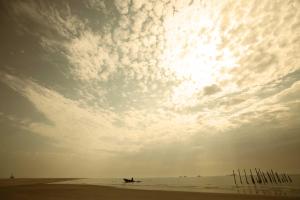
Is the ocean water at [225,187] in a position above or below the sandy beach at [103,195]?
above

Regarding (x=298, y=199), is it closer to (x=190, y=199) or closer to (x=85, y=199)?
(x=190, y=199)

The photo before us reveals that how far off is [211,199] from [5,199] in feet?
69.9

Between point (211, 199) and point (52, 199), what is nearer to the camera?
point (52, 199)

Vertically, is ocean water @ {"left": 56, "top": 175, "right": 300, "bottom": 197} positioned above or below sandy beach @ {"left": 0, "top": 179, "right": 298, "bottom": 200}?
above

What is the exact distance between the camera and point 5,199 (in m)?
16.6

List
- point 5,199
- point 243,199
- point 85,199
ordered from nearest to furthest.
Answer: point 5,199
point 85,199
point 243,199

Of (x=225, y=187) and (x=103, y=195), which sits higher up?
(x=225, y=187)

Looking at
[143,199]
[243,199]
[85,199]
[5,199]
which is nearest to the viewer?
[5,199]

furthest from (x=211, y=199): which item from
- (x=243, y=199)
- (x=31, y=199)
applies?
(x=31, y=199)

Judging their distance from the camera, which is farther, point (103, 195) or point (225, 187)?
point (225, 187)

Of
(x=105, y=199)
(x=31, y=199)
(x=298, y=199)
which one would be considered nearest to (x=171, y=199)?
(x=105, y=199)

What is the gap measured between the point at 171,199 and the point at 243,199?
28.7 feet

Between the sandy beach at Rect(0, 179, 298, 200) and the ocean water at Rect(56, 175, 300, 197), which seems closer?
the sandy beach at Rect(0, 179, 298, 200)

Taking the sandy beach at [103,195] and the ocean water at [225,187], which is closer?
the sandy beach at [103,195]
